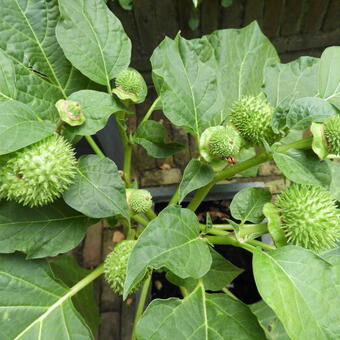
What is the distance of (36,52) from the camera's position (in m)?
0.80

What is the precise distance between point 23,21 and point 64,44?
0.11 m

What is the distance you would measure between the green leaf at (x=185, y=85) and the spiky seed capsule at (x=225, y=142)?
96mm

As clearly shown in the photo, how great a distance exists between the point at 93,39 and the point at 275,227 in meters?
0.53

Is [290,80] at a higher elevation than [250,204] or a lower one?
higher

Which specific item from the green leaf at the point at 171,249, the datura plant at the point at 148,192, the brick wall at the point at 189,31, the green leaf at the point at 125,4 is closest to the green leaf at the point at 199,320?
the datura plant at the point at 148,192

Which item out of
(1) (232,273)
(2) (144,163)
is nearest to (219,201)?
(1) (232,273)

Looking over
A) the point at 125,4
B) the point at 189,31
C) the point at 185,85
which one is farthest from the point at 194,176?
the point at 189,31

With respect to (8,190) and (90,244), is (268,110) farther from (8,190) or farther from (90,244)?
(90,244)

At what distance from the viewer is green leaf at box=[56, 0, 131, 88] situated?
748mm

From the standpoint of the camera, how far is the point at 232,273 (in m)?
0.88

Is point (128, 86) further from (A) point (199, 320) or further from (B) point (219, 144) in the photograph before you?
(A) point (199, 320)

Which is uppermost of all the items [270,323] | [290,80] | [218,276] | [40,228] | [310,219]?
[290,80]

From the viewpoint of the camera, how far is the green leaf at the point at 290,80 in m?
0.82

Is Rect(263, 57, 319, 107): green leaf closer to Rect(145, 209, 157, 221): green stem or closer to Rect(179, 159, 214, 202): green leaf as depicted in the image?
Rect(179, 159, 214, 202): green leaf
